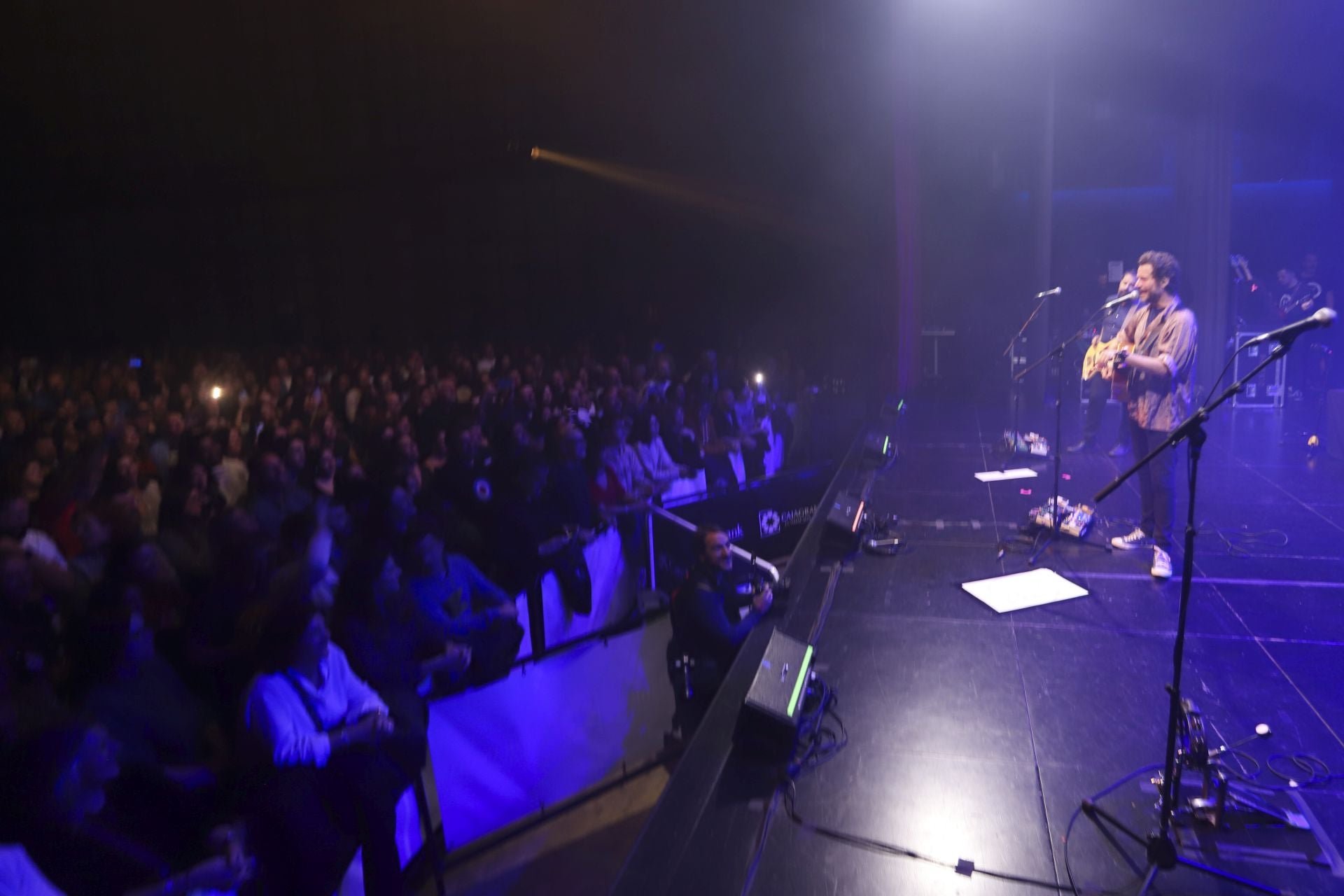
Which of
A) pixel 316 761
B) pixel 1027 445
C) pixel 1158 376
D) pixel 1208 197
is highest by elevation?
pixel 1208 197

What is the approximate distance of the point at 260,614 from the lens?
2.78m

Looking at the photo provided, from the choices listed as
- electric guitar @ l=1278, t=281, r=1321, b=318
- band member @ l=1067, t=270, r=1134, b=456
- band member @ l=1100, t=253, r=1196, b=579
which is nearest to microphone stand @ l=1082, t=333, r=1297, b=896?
band member @ l=1100, t=253, r=1196, b=579

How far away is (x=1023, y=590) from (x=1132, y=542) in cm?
89

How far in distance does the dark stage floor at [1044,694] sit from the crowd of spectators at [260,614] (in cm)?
141

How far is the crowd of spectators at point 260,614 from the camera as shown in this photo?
6.79 ft

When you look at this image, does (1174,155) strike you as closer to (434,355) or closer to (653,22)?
(653,22)

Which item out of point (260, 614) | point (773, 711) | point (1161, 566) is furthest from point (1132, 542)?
point (260, 614)

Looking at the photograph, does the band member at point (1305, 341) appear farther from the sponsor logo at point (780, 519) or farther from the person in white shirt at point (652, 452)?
the person in white shirt at point (652, 452)

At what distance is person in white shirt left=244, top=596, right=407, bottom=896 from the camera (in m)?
2.23

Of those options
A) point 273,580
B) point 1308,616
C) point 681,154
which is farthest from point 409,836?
point 681,154

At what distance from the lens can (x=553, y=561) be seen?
379 cm

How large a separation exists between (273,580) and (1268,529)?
478 centimetres

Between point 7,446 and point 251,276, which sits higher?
point 251,276

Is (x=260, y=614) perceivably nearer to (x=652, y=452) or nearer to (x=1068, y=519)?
(x=652, y=452)
